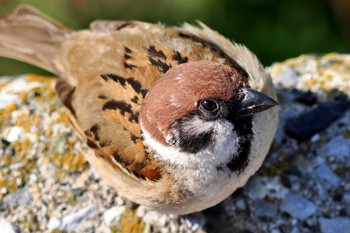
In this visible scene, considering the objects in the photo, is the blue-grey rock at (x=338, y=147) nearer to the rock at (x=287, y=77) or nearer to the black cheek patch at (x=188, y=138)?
the rock at (x=287, y=77)

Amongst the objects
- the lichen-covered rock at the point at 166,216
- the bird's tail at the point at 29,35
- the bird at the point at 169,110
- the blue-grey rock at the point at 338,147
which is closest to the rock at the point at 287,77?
the lichen-covered rock at the point at 166,216

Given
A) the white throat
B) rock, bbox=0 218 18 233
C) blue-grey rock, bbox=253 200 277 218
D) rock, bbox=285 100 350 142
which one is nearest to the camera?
the white throat

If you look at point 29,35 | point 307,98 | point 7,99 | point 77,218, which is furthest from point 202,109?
point 29,35

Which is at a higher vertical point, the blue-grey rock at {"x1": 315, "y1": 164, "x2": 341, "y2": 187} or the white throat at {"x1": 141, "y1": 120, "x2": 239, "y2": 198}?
the white throat at {"x1": 141, "y1": 120, "x2": 239, "y2": 198}

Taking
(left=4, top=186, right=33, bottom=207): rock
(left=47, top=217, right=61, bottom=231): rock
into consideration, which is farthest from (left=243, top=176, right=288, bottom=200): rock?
(left=4, top=186, right=33, bottom=207): rock

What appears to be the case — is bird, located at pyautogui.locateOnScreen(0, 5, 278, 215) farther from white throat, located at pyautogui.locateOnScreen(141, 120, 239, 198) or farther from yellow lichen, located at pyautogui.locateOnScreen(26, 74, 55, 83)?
yellow lichen, located at pyautogui.locateOnScreen(26, 74, 55, 83)

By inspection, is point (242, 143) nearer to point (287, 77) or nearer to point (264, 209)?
point (264, 209)
